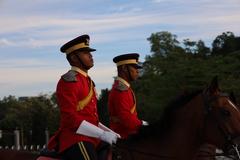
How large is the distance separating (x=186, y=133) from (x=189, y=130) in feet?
0.18

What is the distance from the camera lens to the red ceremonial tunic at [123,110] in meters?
8.29

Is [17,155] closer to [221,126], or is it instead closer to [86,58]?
[86,58]

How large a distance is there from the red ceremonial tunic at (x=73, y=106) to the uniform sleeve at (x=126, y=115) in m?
1.46

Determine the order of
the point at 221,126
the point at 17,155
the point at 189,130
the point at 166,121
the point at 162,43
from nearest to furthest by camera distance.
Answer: the point at 221,126 → the point at 189,130 → the point at 166,121 → the point at 17,155 → the point at 162,43

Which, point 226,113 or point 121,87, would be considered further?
point 121,87

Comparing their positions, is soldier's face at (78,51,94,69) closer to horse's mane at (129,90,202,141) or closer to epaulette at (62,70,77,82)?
epaulette at (62,70,77,82)

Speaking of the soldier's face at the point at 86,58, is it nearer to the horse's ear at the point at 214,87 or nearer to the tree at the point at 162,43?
the horse's ear at the point at 214,87

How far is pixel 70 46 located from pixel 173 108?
1552 millimetres

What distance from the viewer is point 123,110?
27.4 feet

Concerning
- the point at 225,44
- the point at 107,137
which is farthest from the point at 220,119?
the point at 225,44

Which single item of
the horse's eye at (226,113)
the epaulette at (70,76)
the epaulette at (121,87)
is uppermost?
the epaulette at (70,76)

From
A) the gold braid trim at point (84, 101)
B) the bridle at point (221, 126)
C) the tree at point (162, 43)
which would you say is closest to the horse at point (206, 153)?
the bridle at point (221, 126)

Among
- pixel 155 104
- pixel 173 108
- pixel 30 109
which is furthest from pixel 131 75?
pixel 30 109

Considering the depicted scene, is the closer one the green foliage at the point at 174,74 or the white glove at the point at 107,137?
the white glove at the point at 107,137
